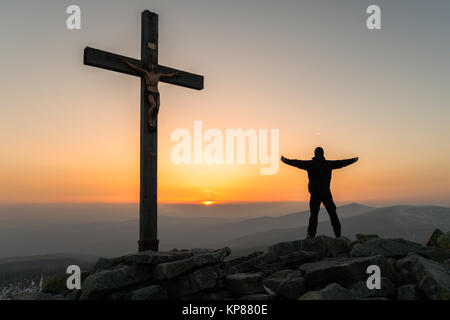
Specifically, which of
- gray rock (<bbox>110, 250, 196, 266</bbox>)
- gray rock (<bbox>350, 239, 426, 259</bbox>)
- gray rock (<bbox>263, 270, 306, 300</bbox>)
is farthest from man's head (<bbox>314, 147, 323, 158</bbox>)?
gray rock (<bbox>110, 250, 196, 266</bbox>)

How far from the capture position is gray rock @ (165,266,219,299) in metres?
6.43

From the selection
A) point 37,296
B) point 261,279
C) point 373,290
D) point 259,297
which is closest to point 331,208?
point 373,290

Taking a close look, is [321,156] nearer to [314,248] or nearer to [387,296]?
[314,248]

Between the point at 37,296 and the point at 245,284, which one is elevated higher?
the point at 245,284

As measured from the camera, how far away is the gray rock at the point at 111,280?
6.18m

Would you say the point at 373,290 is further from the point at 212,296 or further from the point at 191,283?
the point at 191,283

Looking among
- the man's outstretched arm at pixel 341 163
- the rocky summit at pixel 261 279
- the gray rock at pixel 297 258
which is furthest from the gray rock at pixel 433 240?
the gray rock at pixel 297 258

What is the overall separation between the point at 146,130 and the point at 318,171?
4426 millimetres

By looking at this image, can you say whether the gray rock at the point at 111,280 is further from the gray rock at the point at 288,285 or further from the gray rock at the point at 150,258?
the gray rock at the point at 288,285

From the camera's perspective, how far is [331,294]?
18.4 feet

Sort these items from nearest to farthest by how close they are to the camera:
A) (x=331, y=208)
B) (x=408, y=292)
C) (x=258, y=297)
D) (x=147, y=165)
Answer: (x=258, y=297) → (x=408, y=292) → (x=331, y=208) → (x=147, y=165)

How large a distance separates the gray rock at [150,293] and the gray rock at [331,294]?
2361 millimetres

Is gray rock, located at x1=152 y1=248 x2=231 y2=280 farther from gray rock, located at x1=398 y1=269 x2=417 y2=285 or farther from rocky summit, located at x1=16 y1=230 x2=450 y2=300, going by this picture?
gray rock, located at x1=398 y1=269 x2=417 y2=285
